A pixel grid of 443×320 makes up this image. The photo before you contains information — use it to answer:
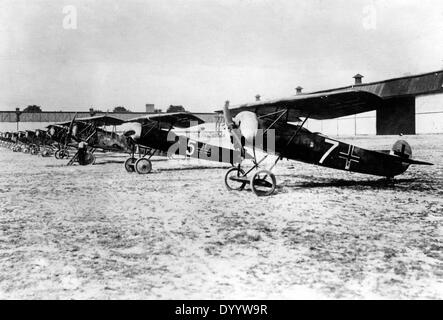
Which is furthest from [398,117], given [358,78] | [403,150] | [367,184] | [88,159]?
[88,159]

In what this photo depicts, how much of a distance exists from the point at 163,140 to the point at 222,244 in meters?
10.4

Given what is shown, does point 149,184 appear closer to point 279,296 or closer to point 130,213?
point 130,213

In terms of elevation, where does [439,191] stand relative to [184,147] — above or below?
below

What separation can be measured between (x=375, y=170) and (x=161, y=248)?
7741mm

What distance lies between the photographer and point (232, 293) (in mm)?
3248

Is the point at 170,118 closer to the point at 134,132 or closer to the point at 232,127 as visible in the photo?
the point at 134,132

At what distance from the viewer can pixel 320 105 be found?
29.6 ft

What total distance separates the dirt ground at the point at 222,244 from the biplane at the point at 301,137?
91cm

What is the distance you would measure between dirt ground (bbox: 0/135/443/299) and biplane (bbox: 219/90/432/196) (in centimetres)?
91

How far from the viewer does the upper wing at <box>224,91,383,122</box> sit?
8273mm

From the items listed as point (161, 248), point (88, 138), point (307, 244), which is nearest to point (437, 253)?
point (307, 244)

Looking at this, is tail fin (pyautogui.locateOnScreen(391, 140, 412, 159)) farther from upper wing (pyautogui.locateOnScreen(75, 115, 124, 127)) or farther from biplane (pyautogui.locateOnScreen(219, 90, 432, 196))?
upper wing (pyautogui.locateOnScreen(75, 115, 124, 127))

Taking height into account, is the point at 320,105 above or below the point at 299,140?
above

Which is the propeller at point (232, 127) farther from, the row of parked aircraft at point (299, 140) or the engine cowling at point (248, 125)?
the engine cowling at point (248, 125)
